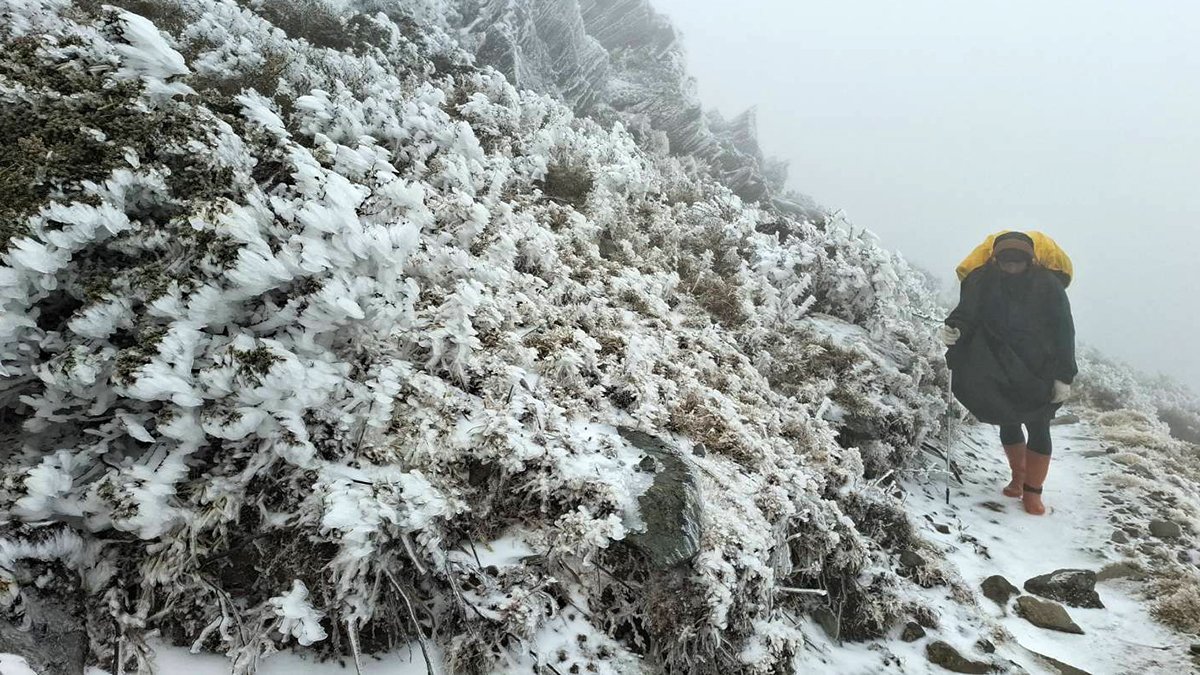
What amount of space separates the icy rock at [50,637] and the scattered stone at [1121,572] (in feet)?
22.8

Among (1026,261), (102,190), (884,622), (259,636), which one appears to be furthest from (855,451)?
(102,190)

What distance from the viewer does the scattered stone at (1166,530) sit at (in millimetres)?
5513

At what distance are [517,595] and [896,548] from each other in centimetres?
361

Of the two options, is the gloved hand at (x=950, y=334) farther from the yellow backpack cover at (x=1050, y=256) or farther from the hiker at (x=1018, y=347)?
the yellow backpack cover at (x=1050, y=256)

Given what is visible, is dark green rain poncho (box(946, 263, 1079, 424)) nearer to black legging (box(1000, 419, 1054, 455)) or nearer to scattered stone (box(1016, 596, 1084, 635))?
black legging (box(1000, 419, 1054, 455))

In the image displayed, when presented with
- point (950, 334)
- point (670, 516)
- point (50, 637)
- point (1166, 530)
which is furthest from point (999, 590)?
point (50, 637)

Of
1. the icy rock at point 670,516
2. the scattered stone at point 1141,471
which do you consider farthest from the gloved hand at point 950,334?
the icy rock at point 670,516

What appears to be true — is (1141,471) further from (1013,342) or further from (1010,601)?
(1010,601)

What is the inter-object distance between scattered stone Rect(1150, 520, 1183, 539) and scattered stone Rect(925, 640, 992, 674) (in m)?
3.56

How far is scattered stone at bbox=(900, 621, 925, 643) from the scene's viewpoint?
3.82 metres

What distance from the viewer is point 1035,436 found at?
5949 mm

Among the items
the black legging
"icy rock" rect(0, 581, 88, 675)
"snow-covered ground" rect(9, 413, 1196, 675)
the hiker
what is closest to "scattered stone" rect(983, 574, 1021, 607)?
"snow-covered ground" rect(9, 413, 1196, 675)

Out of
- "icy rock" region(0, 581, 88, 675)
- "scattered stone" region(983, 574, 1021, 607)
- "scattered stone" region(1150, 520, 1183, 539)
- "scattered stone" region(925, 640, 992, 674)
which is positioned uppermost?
"scattered stone" region(1150, 520, 1183, 539)

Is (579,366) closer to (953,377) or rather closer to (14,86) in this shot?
(14,86)
